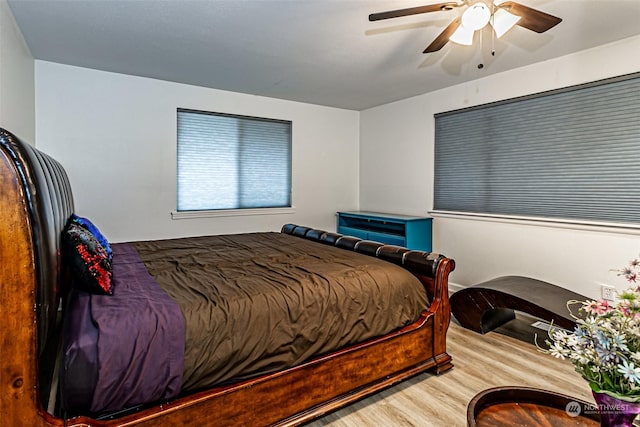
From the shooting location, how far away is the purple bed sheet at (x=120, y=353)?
4.18 feet

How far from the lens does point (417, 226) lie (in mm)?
4215

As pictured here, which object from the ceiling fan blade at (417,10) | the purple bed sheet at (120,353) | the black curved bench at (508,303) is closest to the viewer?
the purple bed sheet at (120,353)

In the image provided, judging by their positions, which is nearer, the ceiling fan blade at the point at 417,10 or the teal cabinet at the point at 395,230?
the ceiling fan blade at the point at 417,10

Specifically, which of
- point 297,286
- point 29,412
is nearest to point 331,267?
point 297,286

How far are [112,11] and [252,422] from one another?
2.65m

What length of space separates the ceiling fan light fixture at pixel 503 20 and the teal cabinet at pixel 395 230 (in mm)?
2369

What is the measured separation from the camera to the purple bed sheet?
1273 mm

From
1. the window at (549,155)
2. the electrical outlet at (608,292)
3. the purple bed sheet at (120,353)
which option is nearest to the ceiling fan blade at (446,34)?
the window at (549,155)

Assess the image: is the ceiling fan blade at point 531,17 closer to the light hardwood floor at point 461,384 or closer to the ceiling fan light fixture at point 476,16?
the ceiling fan light fixture at point 476,16

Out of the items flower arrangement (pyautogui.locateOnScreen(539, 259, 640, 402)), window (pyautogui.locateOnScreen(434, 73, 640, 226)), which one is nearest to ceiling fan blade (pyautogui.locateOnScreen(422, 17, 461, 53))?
flower arrangement (pyautogui.locateOnScreen(539, 259, 640, 402))

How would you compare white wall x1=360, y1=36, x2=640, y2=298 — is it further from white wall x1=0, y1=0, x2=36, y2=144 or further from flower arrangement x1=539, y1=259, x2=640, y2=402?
white wall x1=0, y1=0, x2=36, y2=144

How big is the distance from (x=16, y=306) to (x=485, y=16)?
2364 millimetres

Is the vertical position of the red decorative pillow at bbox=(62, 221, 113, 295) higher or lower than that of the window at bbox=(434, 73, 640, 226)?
lower

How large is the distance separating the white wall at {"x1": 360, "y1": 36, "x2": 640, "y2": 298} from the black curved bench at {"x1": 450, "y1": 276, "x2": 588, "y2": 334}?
1.17 ft
